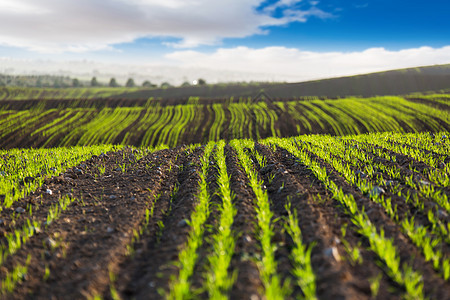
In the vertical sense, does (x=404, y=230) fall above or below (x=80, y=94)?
below

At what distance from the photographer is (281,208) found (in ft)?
20.9

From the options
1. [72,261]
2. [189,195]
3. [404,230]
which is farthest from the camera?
[189,195]

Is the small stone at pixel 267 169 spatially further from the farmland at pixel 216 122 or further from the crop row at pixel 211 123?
the crop row at pixel 211 123

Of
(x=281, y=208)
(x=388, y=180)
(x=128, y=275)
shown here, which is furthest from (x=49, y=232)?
(x=388, y=180)

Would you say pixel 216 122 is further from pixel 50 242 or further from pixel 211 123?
pixel 50 242

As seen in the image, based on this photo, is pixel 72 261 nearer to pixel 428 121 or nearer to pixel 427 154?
pixel 427 154

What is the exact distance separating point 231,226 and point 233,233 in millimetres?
332

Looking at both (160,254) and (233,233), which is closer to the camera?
(160,254)

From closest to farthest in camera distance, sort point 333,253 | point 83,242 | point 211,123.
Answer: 1. point 333,253
2. point 83,242
3. point 211,123

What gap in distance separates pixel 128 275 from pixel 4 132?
36.5m

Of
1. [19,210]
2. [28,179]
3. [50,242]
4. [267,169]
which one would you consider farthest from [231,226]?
[28,179]

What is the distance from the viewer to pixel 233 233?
16.9ft

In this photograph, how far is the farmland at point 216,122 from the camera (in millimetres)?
30547

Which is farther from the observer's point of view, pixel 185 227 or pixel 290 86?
pixel 290 86
